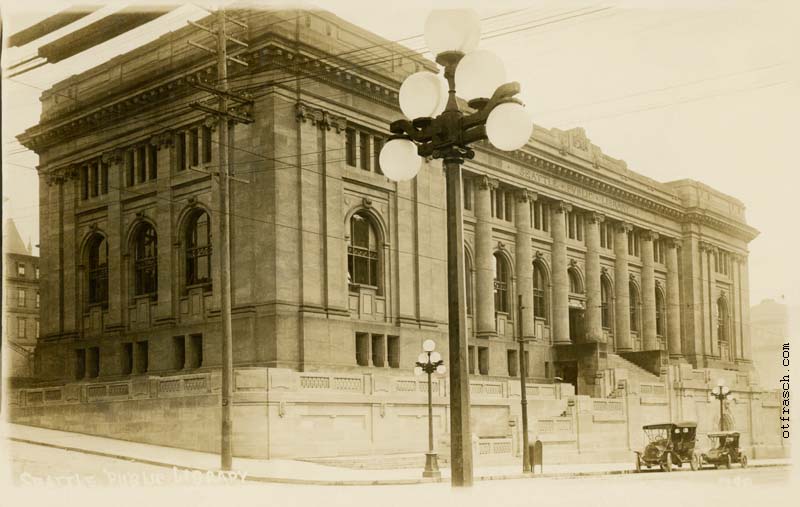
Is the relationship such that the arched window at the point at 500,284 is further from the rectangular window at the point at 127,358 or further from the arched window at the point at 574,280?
the rectangular window at the point at 127,358

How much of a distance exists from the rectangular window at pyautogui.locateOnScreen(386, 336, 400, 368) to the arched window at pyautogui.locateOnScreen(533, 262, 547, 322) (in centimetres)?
475

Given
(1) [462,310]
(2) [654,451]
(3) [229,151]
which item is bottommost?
(2) [654,451]

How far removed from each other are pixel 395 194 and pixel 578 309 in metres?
7.03

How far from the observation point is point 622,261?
25.8 metres

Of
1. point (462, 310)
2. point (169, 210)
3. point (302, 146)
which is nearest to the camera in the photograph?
point (462, 310)

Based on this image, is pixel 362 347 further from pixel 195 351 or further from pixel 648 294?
pixel 648 294

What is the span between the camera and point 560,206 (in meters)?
31.7

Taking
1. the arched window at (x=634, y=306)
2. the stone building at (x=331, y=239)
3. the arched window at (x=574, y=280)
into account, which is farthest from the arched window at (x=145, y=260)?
the arched window at (x=574, y=280)

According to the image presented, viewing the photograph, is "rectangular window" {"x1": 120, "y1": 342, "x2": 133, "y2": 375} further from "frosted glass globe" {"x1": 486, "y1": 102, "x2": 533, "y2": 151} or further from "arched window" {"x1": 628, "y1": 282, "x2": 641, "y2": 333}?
"frosted glass globe" {"x1": 486, "y1": 102, "x2": 533, "y2": 151}

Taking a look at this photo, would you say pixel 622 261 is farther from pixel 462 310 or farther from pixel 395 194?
pixel 462 310

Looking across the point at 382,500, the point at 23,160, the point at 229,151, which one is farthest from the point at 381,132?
the point at 382,500

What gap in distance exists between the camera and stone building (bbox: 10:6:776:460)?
1902 centimetres

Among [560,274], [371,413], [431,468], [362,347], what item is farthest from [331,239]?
[431,468]

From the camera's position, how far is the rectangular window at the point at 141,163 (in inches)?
824
